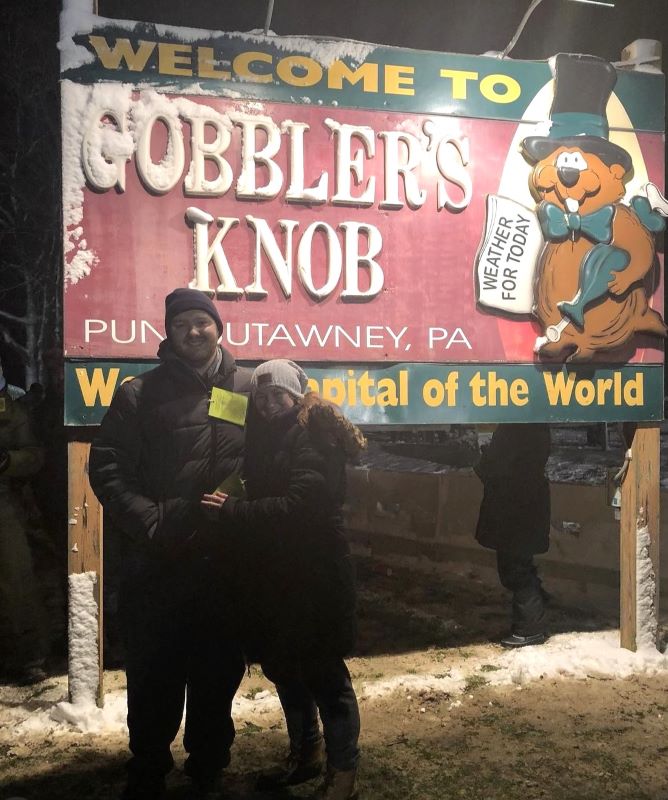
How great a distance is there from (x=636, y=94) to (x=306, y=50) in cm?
236

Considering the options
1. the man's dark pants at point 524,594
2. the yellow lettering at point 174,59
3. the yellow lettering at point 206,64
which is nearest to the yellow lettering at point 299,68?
the yellow lettering at point 206,64

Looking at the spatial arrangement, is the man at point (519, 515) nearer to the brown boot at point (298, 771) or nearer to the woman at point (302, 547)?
the brown boot at point (298, 771)

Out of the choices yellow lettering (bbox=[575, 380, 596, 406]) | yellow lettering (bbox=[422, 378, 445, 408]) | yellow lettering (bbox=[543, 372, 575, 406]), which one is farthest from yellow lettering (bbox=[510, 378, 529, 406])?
yellow lettering (bbox=[422, 378, 445, 408])

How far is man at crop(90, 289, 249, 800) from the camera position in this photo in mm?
3338

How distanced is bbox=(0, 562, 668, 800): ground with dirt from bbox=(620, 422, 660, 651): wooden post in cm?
26

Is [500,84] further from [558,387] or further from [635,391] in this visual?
[635,391]

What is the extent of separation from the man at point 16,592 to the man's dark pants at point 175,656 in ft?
6.34

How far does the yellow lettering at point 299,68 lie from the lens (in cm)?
467

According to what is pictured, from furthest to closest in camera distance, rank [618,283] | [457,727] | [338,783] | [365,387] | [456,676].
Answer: [618,283] → [456,676] → [365,387] → [457,727] → [338,783]

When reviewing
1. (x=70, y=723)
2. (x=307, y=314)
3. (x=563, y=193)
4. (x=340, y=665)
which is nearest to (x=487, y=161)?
(x=563, y=193)

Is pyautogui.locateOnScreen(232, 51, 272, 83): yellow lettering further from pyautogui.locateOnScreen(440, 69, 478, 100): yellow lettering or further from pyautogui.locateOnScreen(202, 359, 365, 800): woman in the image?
pyautogui.locateOnScreen(202, 359, 365, 800): woman

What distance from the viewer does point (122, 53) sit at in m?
4.39

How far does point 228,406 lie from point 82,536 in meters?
1.64

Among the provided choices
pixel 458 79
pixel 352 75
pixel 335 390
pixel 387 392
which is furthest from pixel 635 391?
pixel 352 75
